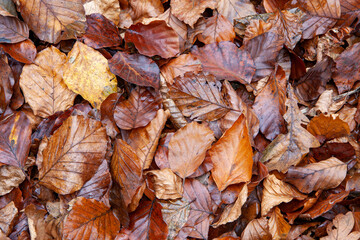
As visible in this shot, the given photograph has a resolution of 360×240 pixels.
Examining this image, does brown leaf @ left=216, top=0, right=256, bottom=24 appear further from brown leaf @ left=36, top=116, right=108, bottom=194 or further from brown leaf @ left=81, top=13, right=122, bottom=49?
brown leaf @ left=36, top=116, right=108, bottom=194

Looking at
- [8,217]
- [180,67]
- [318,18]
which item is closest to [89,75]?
[180,67]

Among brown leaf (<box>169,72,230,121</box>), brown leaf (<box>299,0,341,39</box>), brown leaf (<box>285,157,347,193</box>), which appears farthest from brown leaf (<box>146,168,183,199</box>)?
brown leaf (<box>299,0,341,39</box>)

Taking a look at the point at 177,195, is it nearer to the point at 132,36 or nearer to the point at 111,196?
the point at 111,196

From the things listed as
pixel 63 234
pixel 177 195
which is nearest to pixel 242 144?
pixel 177 195

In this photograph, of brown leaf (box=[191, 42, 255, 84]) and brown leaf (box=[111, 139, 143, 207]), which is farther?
brown leaf (box=[191, 42, 255, 84])

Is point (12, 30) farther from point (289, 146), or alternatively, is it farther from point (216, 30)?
point (289, 146)

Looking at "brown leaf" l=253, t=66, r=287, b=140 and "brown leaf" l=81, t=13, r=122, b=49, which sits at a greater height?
"brown leaf" l=81, t=13, r=122, b=49
